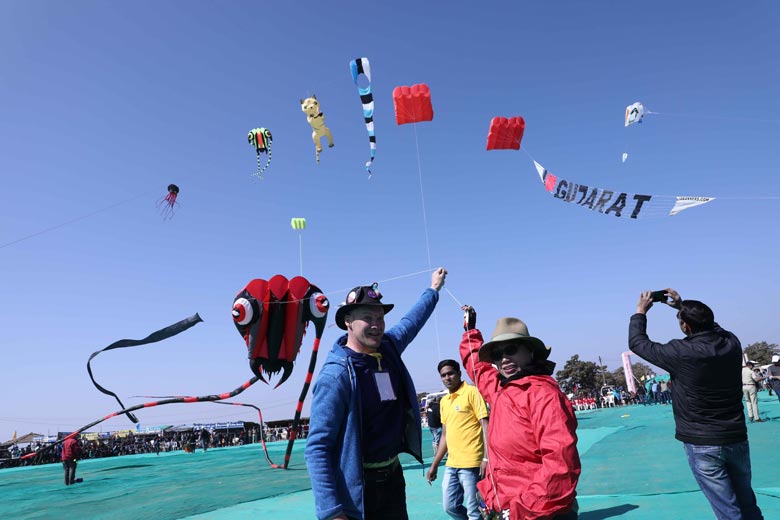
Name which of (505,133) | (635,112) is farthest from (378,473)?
(635,112)

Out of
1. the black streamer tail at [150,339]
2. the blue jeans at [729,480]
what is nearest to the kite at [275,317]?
the black streamer tail at [150,339]

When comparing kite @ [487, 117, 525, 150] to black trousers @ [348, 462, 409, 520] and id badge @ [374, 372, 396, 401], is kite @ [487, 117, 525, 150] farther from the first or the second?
black trousers @ [348, 462, 409, 520]

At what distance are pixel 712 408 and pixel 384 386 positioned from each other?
231 cm

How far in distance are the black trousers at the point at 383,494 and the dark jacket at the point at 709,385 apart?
2.13 meters

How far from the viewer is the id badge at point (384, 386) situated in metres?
2.60

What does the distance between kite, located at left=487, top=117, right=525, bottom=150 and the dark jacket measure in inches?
276

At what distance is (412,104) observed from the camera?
345 inches

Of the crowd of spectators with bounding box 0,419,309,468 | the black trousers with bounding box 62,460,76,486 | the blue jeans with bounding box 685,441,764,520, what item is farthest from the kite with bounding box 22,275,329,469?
the crowd of spectators with bounding box 0,419,309,468

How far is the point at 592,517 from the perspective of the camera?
4.99m

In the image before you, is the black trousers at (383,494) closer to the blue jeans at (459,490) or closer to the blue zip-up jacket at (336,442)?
the blue zip-up jacket at (336,442)

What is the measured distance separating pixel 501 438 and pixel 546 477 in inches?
15.9

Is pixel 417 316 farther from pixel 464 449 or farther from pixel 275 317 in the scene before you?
pixel 275 317

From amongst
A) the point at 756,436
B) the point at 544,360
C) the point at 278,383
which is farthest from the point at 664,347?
the point at 756,436

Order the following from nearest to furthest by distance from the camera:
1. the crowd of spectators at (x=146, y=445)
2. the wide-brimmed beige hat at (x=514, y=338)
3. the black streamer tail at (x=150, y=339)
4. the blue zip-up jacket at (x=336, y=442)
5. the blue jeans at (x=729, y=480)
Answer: the blue zip-up jacket at (x=336, y=442) < the wide-brimmed beige hat at (x=514, y=338) < the blue jeans at (x=729, y=480) < the black streamer tail at (x=150, y=339) < the crowd of spectators at (x=146, y=445)
